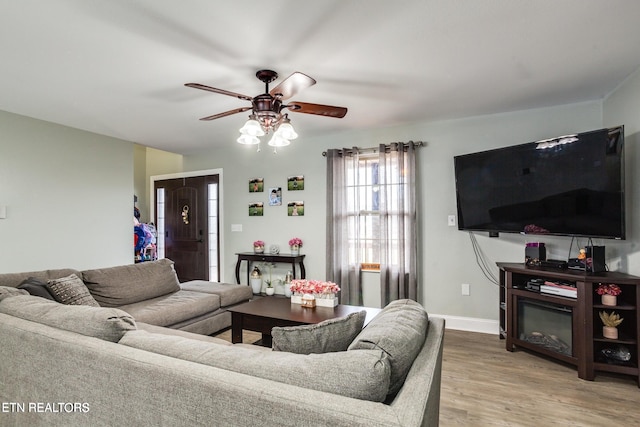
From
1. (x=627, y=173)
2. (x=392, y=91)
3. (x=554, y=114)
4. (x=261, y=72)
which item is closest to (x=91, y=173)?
(x=261, y=72)

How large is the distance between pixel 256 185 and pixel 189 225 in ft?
4.91

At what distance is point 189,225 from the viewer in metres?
5.41

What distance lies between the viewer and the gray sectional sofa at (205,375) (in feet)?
2.76

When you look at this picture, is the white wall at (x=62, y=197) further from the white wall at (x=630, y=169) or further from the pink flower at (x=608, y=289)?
the white wall at (x=630, y=169)

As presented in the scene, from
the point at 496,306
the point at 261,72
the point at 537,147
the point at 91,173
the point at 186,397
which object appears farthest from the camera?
the point at 91,173

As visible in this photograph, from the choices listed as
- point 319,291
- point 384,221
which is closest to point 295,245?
point 384,221

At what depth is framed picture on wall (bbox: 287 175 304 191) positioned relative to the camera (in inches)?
177

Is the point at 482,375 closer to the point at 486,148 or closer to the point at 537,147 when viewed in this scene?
the point at 537,147

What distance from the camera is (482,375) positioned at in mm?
2531

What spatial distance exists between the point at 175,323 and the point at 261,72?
220 centimetres

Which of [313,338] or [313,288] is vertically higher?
[313,338]

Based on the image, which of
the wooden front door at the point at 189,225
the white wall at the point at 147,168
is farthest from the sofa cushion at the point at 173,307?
the white wall at the point at 147,168

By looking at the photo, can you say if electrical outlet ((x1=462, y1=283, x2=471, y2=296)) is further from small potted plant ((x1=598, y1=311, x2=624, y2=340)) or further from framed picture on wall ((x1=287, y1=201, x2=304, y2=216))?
framed picture on wall ((x1=287, y1=201, x2=304, y2=216))

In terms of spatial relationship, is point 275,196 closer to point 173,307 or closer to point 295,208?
point 295,208
